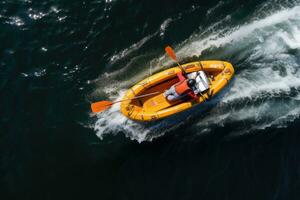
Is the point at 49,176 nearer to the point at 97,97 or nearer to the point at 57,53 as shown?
the point at 97,97

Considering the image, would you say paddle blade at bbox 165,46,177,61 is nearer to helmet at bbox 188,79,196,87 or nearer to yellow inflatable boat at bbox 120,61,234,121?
yellow inflatable boat at bbox 120,61,234,121

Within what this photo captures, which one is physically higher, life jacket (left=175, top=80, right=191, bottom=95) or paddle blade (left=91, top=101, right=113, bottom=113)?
paddle blade (left=91, top=101, right=113, bottom=113)

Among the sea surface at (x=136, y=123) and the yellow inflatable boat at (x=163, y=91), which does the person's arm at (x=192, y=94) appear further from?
the sea surface at (x=136, y=123)

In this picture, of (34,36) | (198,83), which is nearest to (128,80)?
(198,83)

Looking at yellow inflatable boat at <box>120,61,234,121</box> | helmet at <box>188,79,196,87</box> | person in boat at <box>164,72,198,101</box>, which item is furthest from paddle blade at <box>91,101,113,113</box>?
helmet at <box>188,79,196,87</box>

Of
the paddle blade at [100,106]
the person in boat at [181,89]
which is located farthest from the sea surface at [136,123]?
the person in boat at [181,89]

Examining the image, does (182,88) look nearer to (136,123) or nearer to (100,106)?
(136,123)

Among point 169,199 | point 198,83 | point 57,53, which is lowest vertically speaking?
point 169,199
